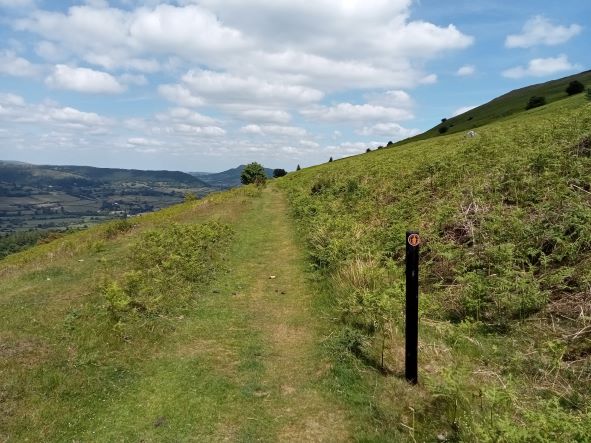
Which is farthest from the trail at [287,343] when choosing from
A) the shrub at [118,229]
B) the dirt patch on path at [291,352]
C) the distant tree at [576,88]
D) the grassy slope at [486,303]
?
the distant tree at [576,88]

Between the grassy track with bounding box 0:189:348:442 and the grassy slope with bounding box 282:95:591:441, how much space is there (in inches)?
40.9

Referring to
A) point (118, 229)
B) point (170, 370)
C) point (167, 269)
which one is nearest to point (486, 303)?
point (170, 370)

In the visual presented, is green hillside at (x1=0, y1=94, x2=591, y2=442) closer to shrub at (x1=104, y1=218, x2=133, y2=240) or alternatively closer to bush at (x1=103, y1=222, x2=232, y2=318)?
bush at (x1=103, y1=222, x2=232, y2=318)

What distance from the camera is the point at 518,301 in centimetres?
859

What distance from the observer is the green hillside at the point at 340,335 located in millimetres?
6484

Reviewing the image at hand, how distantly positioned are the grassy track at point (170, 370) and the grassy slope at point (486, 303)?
1.04 meters

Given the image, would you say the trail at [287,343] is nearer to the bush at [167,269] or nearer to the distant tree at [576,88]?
the bush at [167,269]

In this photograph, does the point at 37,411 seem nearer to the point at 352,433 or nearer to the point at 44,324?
the point at 44,324

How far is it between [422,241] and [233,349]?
266 inches

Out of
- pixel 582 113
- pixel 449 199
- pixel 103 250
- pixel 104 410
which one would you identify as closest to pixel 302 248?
pixel 449 199

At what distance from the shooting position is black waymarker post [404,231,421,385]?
673 centimetres

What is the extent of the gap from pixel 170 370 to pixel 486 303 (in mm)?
6520

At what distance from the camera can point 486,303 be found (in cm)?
919

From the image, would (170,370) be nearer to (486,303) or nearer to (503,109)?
(486,303)
